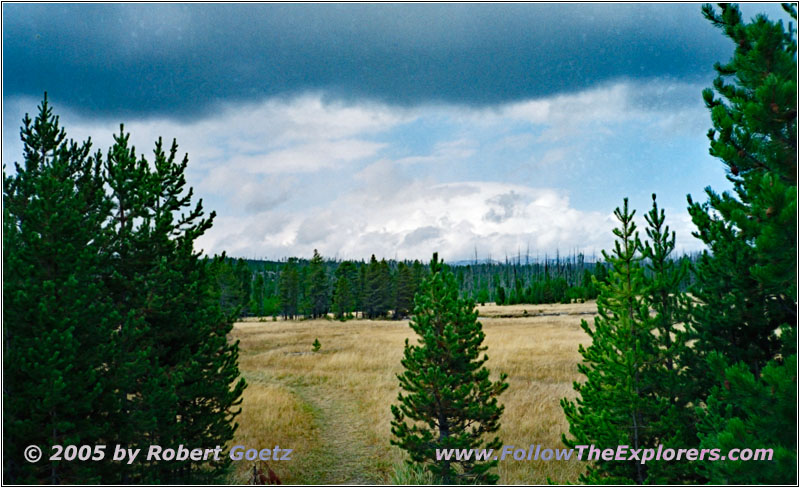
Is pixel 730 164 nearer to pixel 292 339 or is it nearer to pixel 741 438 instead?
pixel 741 438

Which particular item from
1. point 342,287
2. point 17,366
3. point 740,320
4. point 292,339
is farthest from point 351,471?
point 342,287

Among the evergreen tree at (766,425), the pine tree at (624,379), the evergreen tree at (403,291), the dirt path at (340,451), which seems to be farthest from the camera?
the evergreen tree at (403,291)

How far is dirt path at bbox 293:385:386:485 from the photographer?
1112 centimetres

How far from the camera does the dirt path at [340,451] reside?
1112 centimetres

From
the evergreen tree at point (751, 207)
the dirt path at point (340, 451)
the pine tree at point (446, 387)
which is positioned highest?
the evergreen tree at point (751, 207)

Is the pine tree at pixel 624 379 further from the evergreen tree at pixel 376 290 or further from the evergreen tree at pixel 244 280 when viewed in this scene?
the evergreen tree at pixel 244 280

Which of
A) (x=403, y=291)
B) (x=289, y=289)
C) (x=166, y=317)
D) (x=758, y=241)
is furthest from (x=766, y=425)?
(x=289, y=289)

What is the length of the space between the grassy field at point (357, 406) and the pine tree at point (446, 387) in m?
1.89

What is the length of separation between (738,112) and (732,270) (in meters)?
2.23

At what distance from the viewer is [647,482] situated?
24.0 feet

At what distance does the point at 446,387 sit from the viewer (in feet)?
30.9

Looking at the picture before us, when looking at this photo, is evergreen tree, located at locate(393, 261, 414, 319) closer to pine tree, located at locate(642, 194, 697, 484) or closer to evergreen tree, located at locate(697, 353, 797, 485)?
pine tree, located at locate(642, 194, 697, 484)

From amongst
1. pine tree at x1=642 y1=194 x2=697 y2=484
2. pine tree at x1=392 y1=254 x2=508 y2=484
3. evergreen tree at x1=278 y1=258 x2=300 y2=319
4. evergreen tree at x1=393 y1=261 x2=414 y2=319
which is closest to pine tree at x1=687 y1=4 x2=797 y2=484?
pine tree at x1=642 y1=194 x2=697 y2=484

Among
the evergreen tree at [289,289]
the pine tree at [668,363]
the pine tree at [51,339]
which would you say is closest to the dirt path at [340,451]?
the pine tree at [51,339]
